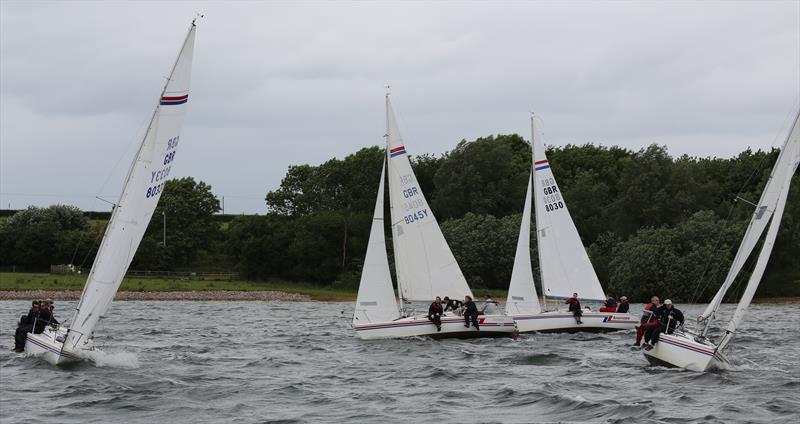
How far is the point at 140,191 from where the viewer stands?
2567 cm

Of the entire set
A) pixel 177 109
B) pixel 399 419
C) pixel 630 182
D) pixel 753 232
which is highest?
pixel 630 182

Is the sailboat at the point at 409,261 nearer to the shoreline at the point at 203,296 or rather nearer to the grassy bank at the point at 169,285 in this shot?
the shoreline at the point at 203,296

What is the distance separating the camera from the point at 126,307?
60438 millimetres

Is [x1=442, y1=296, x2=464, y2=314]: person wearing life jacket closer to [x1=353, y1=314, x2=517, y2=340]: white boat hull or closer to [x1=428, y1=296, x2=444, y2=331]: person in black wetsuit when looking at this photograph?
[x1=353, y1=314, x2=517, y2=340]: white boat hull

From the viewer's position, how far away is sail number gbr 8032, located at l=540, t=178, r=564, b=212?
42562 mm

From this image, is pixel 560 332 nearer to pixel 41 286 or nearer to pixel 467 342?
pixel 467 342

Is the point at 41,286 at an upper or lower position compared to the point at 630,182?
lower

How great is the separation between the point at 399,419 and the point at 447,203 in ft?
243

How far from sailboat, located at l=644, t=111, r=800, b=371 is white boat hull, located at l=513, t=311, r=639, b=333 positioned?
10662 millimetres

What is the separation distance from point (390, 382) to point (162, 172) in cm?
778

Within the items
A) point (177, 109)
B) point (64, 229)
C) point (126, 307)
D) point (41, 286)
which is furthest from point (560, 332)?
point (64, 229)

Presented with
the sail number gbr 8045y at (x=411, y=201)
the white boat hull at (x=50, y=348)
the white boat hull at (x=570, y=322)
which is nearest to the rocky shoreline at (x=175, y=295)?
the sail number gbr 8045y at (x=411, y=201)

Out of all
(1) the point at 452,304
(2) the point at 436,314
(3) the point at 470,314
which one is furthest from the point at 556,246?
(2) the point at 436,314

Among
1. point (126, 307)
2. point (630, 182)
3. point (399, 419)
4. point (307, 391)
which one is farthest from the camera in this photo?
point (630, 182)
